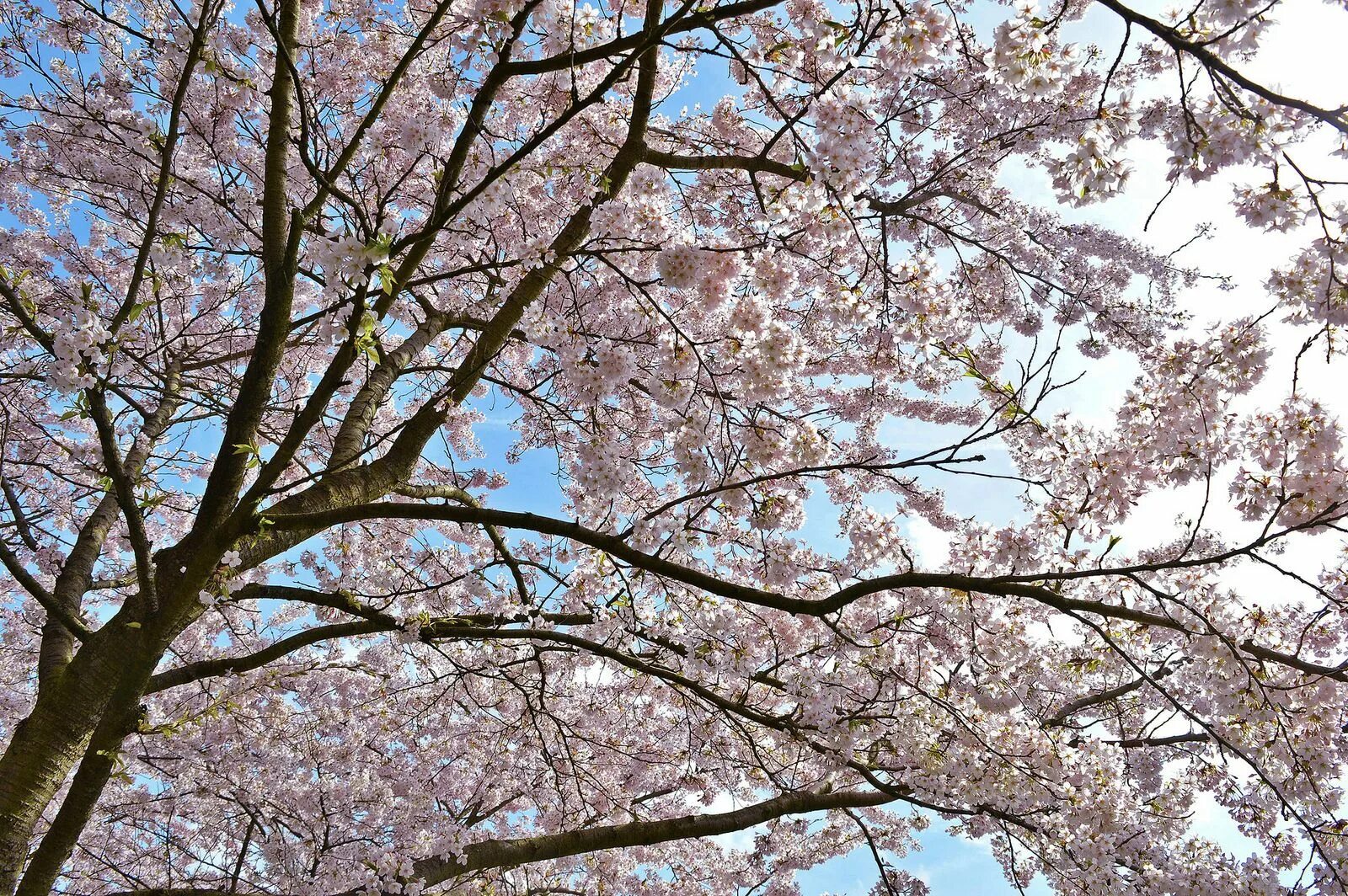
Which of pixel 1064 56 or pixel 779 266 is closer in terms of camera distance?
pixel 1064 56

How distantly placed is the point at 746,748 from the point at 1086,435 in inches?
136

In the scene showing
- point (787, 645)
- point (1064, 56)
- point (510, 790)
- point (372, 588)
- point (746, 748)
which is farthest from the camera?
point (510, 790)

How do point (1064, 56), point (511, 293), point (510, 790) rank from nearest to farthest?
point (1064, 56) → point (511, 293) → point (510, 790)

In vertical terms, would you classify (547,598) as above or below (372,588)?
below

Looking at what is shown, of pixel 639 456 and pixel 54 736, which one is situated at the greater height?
pixel 639 456

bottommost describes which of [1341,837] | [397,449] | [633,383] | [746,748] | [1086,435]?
[1341,837]

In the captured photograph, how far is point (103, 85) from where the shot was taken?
19.1 ft

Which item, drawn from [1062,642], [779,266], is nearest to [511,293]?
[779,266]

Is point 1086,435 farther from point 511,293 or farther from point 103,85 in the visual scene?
point 103,85

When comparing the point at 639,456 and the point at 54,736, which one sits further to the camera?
the point at 639,456

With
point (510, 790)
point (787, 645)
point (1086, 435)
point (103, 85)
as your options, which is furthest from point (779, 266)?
point (510, 790)

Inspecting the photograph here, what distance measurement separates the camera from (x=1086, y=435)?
4422 mm

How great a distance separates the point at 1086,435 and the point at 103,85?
7.55 m

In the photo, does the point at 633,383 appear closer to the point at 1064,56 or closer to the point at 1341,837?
the point at 1064,56
